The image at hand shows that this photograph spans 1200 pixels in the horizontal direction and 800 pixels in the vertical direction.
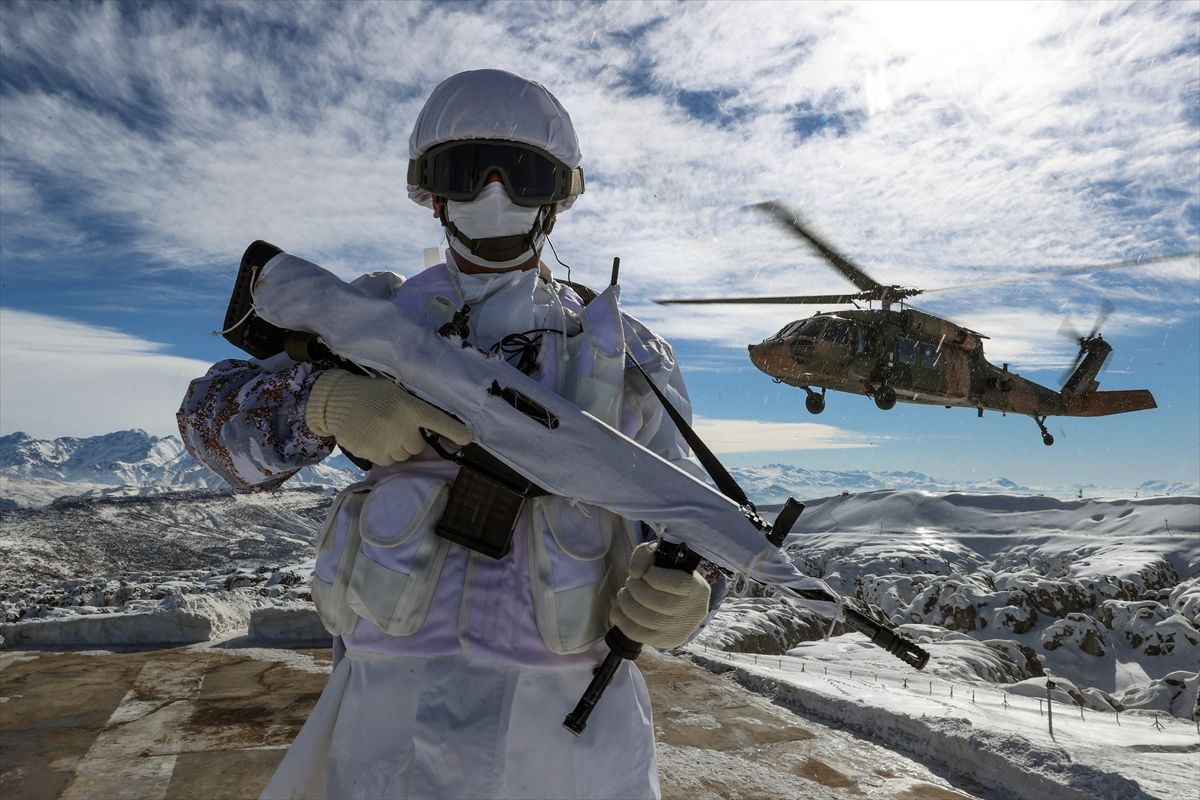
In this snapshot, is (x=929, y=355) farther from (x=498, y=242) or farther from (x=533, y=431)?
(x=533, y=431)

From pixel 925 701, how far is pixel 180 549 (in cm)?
6711

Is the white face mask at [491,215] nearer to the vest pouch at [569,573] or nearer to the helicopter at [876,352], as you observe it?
the vest pouch at [569,573]

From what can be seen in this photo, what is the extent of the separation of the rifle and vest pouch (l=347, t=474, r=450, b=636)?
17 cm

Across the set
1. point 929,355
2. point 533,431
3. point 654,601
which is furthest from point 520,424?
point 929,355

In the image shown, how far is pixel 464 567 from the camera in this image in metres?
1.52

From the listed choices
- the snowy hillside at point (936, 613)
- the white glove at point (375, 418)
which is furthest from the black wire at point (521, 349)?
the snowy hillside at point (936, 613)

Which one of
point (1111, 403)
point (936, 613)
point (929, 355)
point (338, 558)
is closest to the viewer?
point (338, 558)

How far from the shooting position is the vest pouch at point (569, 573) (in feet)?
4.82

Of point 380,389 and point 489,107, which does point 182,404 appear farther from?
point 489,107

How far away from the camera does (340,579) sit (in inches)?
59.4

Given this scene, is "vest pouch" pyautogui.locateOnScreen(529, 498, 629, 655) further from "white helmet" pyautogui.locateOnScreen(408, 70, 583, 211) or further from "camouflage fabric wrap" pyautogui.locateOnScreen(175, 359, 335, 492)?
"white helmet" pyautogui.locateOnScreen(408, 70, 583, 211)

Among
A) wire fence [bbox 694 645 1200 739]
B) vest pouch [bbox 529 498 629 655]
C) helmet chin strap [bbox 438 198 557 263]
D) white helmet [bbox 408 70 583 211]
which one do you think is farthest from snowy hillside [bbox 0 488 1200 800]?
white helmet [bbox 408 70 583 211]

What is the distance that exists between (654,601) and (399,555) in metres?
0.51

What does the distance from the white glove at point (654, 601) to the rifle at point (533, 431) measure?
32mm
